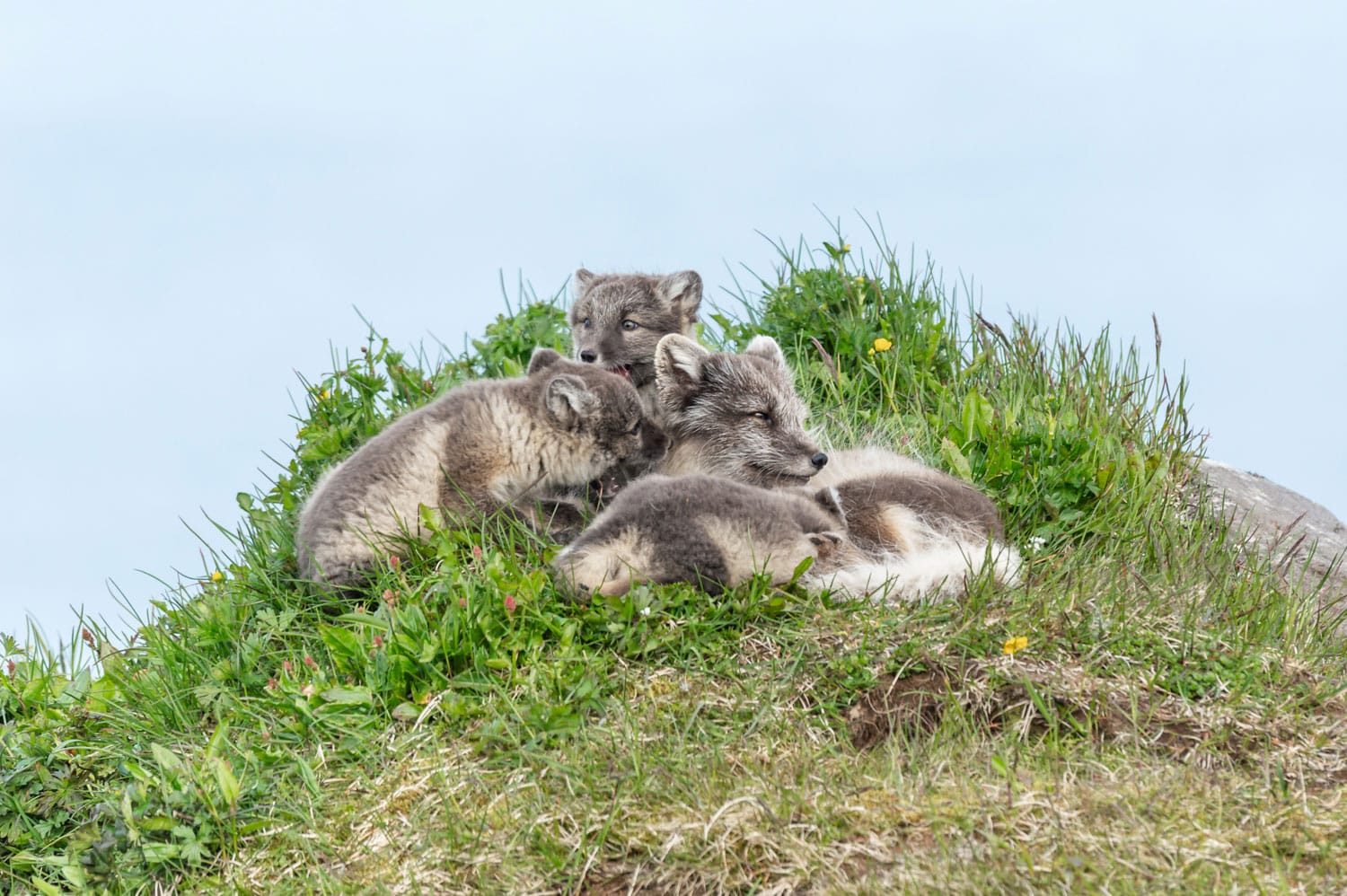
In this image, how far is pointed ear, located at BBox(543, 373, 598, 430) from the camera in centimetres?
632

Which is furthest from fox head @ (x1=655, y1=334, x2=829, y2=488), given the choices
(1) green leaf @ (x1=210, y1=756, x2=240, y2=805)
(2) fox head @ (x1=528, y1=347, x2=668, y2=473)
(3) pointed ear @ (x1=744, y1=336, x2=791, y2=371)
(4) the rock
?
(1) green leaf @ (x1=210, y1=756, x2=240, y2=805)

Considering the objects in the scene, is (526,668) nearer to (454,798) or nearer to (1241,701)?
(454,798)

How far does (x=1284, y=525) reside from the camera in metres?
8.43

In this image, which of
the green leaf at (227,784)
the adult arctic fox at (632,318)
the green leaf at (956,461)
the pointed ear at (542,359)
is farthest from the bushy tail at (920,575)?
the adult arctic fox at (632,318)

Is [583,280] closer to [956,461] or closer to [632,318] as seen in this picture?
[632,318]

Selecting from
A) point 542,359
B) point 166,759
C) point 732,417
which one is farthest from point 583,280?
point 166,759

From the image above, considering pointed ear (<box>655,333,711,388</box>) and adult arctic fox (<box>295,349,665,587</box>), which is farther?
pointed ear (<box>655,333,711,388</box>)

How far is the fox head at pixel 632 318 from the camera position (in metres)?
8.23

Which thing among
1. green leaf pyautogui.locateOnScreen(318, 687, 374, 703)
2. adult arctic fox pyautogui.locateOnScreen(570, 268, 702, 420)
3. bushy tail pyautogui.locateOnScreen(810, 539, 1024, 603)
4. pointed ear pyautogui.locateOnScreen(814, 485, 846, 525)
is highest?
adult arctic fox pyautogui.locateOnScreen(570, 268, 702, 420)

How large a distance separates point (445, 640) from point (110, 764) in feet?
5.83

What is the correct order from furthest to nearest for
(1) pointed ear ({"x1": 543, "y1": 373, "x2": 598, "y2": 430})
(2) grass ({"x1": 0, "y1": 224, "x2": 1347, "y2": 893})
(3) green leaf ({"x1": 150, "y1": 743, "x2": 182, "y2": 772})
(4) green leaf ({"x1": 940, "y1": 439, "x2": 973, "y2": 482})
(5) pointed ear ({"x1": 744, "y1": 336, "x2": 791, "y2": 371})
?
(5) pointed ear ({"x1": 744, "y1": 336, "x2": 791, "y2": 371}) < (4) green leaf ({"x1": 940, "y1": 439, "x2": 973, "y2": 482}) < (1) pointed ear ({"x1": 543, "y1": 373, "x2": 598, "y2": 430}) < (3) green leaf ({"x1": 150, "y1": 743, "x2": 182, "y2": 772}) < (2) grass ({"x1": 0, "y1": 224, "x2": 1347, "y2": 893})

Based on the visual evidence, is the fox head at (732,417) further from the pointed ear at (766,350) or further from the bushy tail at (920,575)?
the bushy tail at (920,575)

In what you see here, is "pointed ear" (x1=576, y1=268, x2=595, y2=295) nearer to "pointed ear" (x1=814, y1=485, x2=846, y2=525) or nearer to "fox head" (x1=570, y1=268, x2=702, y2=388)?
"fox head" (x1=570, y1=268, x2=702, y2=388)

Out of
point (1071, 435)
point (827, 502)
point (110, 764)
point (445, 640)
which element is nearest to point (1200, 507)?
point (1071, 435)
